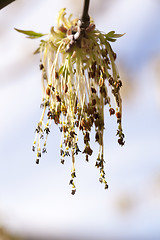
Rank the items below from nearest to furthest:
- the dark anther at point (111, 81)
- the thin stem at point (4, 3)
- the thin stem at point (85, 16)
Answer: the thin stem at point (4, 3) < the thin stem at point (85, 16) < the dark anther at point (111, 81)

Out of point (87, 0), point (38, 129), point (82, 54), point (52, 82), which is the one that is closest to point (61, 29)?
point (82, 54)

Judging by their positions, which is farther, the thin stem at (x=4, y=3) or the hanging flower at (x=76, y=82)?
the hanging flower at (x=76, y=82)

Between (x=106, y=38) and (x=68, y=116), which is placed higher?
Answer: (x=106, y=38)

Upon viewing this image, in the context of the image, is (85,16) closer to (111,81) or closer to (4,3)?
(111,81)

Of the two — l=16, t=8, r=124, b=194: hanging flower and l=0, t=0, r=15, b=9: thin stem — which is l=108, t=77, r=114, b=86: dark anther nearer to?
l=16, t=8, r=124, b=194: hanging flower

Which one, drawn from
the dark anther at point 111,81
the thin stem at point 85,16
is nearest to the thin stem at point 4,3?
the thin stem at point 85,16

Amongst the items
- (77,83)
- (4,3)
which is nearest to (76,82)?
(77,83)

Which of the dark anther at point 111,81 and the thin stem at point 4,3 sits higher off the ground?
the dark anther at point 111,81

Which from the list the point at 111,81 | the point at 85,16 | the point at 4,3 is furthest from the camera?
the point at 111,81

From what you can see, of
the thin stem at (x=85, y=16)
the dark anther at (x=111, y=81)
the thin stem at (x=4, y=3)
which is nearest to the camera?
the thin stem at (x=4, y=3)

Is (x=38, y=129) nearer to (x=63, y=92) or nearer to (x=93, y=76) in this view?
(x=63, y=92)

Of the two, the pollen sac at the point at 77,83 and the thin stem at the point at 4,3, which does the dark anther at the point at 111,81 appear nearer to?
the pollen sac at the point at 77,83
